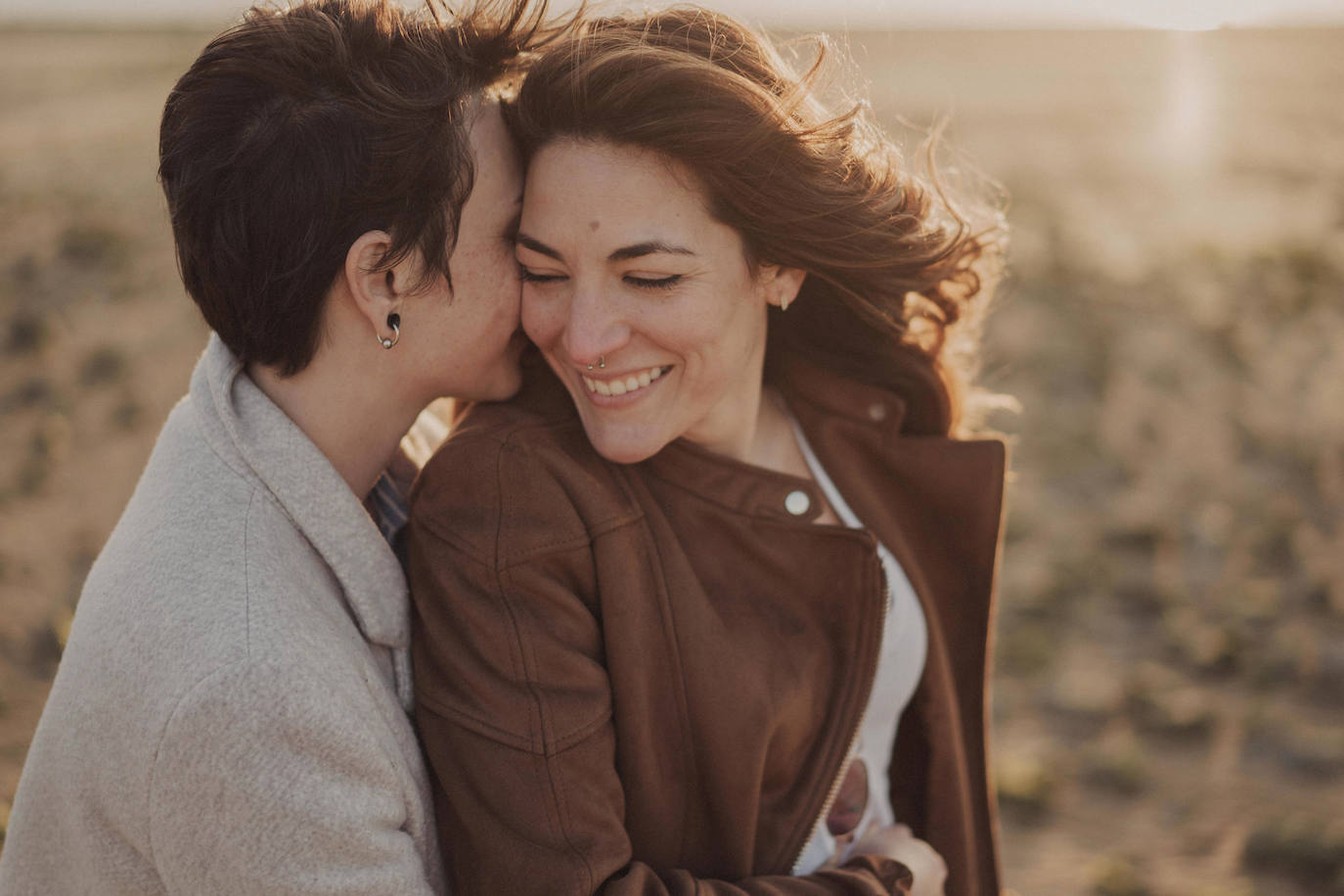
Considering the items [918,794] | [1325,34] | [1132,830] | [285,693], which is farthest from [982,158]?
[1325,34]

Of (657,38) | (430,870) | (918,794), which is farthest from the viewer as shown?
(918,794)

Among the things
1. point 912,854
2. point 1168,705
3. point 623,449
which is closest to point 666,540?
point 623,449

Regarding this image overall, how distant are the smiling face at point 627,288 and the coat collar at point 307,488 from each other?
1.56 ft

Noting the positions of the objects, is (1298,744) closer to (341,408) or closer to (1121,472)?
(1121,472)

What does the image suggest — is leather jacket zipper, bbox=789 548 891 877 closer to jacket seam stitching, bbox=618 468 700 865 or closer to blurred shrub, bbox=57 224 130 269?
jacket seam stitching, bbox=618 468 700 865

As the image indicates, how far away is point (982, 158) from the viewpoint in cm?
1948

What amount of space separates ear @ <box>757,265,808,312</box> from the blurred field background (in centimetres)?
44

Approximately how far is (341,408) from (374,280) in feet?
0.84

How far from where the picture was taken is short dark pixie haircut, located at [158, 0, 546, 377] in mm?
2014

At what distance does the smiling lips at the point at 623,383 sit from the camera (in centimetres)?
222

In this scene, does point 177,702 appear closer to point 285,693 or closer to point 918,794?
point 285,693

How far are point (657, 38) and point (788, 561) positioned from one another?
3.54 ft

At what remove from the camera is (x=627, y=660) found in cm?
207

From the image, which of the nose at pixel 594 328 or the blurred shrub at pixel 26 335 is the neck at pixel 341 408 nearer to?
the nose at pixel 594 328
